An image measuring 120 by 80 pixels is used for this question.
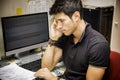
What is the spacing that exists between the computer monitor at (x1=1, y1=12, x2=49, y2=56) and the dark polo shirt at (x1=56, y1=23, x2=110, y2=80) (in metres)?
0.42

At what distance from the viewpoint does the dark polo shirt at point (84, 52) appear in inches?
52.5

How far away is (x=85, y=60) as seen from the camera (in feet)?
4.63

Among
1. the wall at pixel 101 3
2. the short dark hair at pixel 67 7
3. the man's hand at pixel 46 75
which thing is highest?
the wall at pixel 101 3

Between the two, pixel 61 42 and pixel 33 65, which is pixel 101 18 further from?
pixel 33 65

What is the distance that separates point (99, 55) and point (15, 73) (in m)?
0.72

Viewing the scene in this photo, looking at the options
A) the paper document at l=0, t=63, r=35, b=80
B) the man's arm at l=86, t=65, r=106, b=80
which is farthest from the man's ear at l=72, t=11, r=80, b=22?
the paper document at l=0, t=63, r=35, b=80

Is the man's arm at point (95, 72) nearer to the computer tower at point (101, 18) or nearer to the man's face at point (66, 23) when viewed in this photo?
the man's face at point (66, 23)

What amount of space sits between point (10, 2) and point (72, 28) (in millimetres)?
859

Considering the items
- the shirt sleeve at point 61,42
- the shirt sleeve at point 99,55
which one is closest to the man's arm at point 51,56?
the shirt sleeve at point 61,42

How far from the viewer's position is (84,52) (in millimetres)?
1409

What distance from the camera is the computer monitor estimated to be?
1779mm

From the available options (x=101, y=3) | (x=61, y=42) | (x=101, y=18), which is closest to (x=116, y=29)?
(x=101, y=18)

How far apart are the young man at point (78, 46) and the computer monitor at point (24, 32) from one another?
0.46 m

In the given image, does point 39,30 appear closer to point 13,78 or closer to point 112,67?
point 13,78
